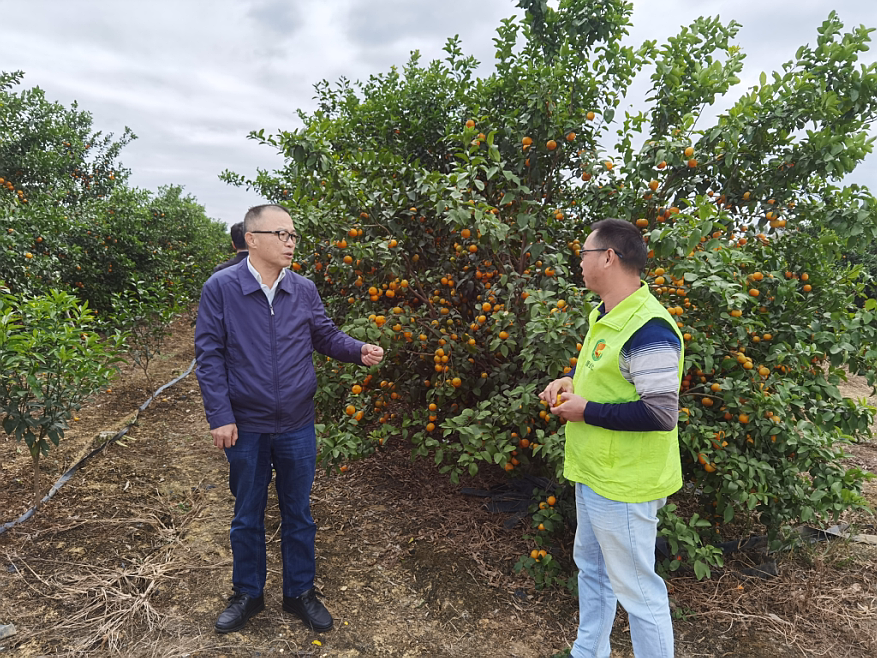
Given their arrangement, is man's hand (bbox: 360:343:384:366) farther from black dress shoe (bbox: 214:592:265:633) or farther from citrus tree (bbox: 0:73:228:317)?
citrus tree (bbox: 0:73:228:317)

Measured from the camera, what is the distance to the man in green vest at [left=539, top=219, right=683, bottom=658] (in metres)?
1.75

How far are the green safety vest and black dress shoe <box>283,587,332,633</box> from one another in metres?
1.52

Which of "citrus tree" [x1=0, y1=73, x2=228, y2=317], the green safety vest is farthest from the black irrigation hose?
the green safety vest

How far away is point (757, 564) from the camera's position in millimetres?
3188

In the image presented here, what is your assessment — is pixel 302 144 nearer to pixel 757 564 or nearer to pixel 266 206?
pixel 266 206

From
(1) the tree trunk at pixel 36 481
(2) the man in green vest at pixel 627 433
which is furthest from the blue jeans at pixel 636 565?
(1) the tree trunk at pixel 36 481

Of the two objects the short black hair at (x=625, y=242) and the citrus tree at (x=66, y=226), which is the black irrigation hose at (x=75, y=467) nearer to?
the citrus tree at (x=66, y=226)

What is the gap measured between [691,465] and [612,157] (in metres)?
1.86

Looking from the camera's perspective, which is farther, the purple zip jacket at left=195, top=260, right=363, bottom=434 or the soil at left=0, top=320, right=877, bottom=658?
the soil at left=0, top=320, right=877, bottom=658

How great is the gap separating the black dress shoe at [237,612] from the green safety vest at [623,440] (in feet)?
5.78

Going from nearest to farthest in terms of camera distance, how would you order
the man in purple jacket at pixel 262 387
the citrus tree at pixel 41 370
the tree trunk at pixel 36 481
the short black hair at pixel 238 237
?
the man in purple jacket at pixel 262 387, the citrus tree at pixel 41 370, the tree trunk at pixel 36 481, the short black hair at pixel 238 237

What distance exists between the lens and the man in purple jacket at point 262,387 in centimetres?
233

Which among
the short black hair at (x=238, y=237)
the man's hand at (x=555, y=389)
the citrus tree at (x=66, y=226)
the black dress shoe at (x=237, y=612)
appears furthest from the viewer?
the citrus tree at (x=66, y=226)

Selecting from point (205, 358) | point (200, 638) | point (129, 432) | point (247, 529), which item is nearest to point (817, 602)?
point (247, 529)
